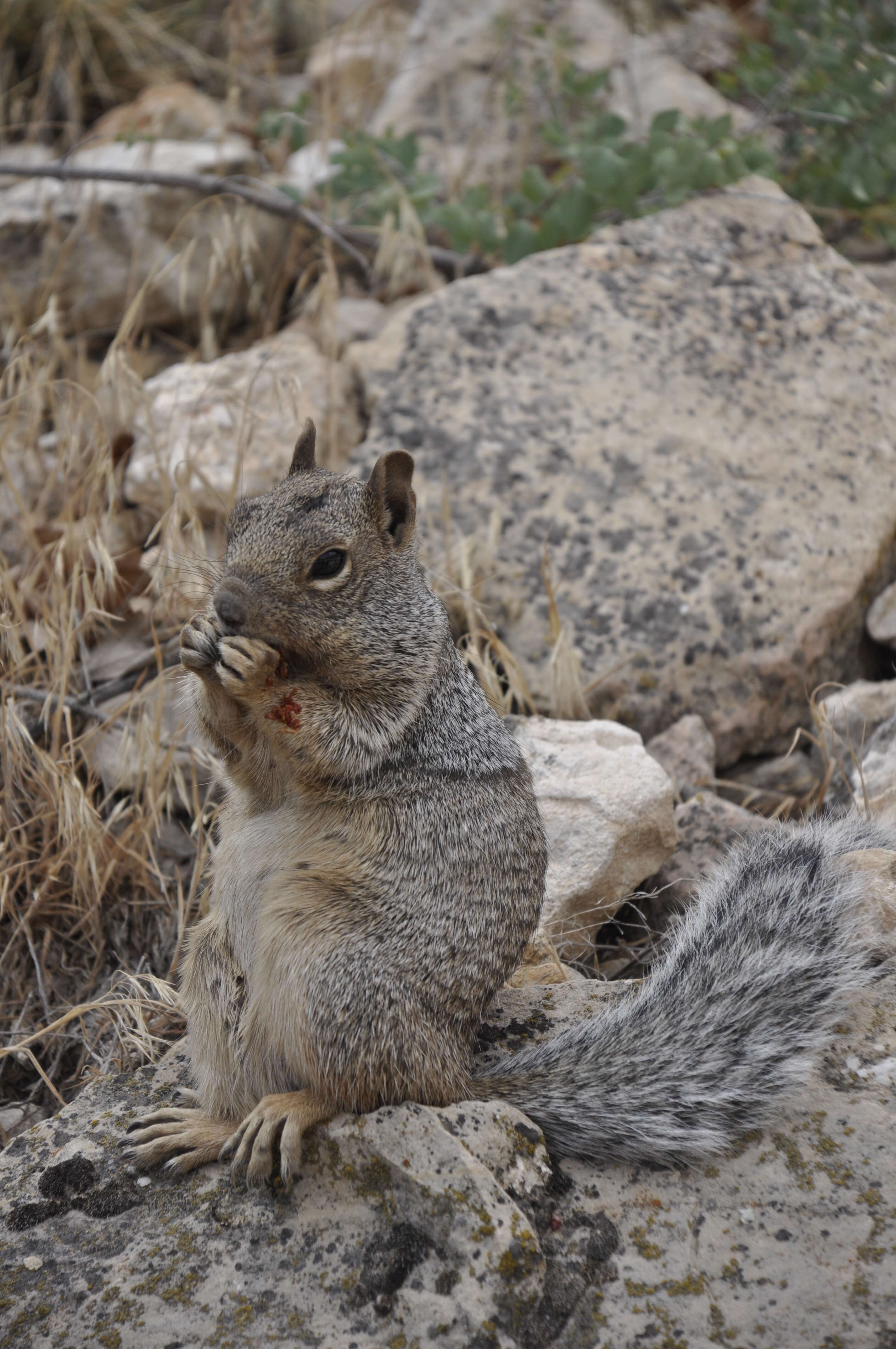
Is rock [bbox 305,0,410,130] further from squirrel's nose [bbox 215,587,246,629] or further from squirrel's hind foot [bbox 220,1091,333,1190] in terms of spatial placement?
squirrel's hind foot [bbox 220,1091,333,1190]

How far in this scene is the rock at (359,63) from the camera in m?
7.44

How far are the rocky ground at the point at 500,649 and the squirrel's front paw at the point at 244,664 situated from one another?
3.21ft

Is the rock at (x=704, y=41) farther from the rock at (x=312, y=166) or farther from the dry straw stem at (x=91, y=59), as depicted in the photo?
the dry straw stem at (x=91, y=59)

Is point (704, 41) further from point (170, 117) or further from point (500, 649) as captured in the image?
point (500, 649)

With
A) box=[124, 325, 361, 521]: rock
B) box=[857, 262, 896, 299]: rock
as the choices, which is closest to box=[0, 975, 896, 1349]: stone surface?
box=[124, 325, 361, 521]: rock

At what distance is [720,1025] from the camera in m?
2.60

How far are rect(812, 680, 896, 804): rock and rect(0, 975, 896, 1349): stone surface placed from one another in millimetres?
1572

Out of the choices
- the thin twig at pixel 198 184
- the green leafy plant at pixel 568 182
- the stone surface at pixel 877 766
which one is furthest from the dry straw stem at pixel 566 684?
the thin twig at pixel 198 184

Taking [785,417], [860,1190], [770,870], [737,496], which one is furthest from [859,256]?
[860,1190]

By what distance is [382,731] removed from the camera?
2830mm

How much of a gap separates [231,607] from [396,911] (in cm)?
78

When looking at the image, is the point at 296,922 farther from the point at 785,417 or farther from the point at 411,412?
the point at 785,417

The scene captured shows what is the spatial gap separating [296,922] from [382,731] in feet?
1.71

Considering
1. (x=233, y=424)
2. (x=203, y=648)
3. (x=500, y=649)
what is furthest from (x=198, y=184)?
(x=203, y=648)
